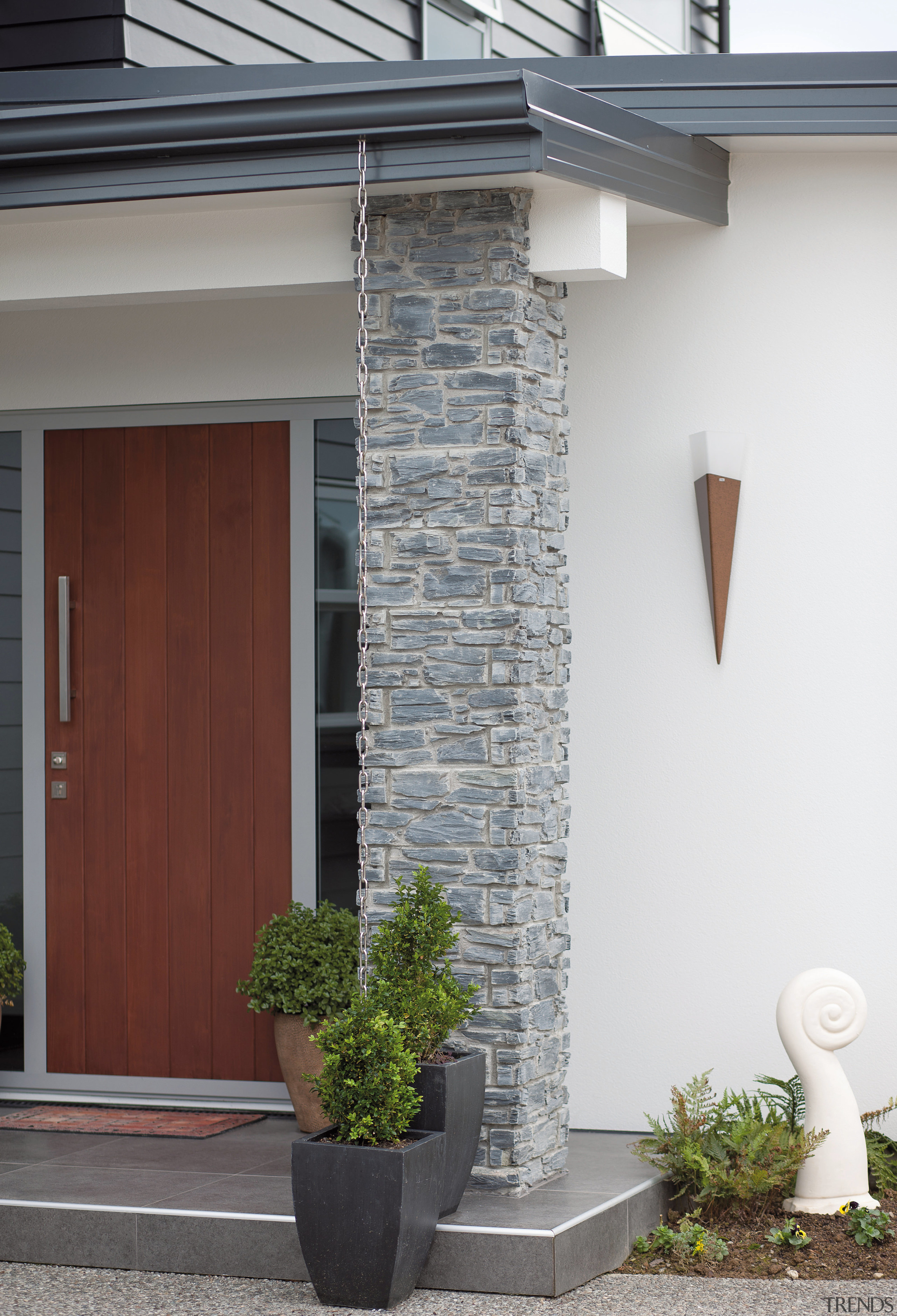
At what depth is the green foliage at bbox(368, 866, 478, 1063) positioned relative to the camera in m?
3.85

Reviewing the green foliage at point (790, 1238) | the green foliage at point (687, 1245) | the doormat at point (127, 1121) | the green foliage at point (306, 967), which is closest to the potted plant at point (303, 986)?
the green foliage at point (306, 967)

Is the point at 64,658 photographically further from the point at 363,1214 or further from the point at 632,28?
the point at 632,28

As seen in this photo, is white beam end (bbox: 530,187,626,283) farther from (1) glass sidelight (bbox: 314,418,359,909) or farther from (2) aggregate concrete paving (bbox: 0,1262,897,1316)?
(2) aggregate concrete paving (bbox: 0,1262,897,1316)

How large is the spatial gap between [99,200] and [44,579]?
69.8 inches

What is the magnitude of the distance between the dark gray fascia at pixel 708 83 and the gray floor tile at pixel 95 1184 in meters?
3.42

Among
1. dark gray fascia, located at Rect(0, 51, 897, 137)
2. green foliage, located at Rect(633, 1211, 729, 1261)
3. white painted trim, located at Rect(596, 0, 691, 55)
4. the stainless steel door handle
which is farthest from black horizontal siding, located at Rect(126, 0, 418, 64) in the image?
green foliage, located at Rect(633, 1211, 729, 1261)

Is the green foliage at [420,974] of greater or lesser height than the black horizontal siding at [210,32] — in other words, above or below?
below

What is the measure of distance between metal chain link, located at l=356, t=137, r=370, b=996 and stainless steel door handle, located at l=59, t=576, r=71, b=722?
1.67m

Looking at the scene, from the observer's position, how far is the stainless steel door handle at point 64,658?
552cm

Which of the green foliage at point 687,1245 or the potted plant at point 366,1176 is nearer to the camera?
the potted plant at point 366,1176

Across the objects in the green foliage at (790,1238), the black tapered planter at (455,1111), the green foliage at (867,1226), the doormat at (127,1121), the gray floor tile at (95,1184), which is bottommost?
the green foliage at (790,1238)

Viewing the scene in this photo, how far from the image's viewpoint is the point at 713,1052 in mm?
4910

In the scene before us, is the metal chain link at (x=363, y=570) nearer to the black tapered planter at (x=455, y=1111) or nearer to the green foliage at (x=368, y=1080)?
the black tapered planter at (x=455, y=1111)

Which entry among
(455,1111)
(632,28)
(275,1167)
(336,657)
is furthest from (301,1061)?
(632,28)
